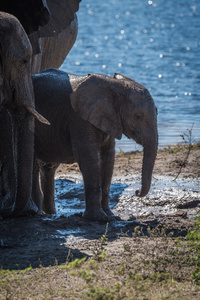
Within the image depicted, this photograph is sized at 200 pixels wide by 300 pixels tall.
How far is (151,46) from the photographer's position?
32.3 meters

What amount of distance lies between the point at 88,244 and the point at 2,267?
2.98 feet

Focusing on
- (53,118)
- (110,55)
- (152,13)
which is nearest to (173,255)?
(53,118)

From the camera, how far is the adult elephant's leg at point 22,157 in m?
6.12

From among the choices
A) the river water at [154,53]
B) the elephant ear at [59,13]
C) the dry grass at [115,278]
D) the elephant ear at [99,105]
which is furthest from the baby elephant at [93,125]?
the river water at [154,53]

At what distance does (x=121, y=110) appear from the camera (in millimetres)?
6609

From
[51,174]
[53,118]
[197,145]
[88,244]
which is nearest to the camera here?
[88,244]

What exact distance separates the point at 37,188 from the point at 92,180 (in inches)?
32.3

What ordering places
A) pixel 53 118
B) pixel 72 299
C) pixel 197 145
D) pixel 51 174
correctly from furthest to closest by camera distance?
pixel 197 145, pixel 51 174, pixel 53 118, pixel 72 299

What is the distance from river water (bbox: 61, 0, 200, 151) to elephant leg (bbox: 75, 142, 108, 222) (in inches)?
160

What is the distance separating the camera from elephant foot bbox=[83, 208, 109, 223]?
254 inches

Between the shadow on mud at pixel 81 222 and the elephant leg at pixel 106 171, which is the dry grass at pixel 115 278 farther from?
the elephant leg at pixel 106 171

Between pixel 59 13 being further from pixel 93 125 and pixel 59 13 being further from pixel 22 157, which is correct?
pixel 22 157

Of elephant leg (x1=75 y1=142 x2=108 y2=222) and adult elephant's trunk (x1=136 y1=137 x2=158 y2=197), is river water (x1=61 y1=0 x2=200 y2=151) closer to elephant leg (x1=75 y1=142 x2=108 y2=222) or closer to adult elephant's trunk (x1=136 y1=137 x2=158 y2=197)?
adult elephant's trunk (x1=136 y1=137 x2=158 y2=197)

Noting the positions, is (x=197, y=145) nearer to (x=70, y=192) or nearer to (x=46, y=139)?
(x=70, y=192)
